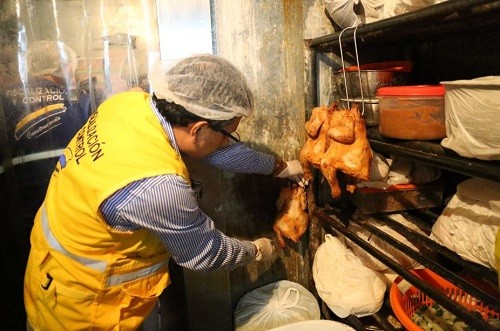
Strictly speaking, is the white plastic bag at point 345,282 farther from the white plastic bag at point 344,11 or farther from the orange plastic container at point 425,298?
the white plastic bag at point 344,11

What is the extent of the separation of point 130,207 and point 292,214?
3.52 ft

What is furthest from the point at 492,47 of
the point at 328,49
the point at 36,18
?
the point at 36,18

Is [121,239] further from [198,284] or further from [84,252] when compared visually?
[198,284]

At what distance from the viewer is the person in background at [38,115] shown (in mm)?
1766

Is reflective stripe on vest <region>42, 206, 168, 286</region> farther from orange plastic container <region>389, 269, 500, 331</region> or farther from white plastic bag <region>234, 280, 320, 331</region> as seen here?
orange plastic container <region>389, 269, 500, 331</region>

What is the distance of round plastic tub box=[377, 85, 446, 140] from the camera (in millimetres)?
1250

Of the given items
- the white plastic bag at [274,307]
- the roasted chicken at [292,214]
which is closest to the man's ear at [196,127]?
the roasted chicken at [292,214]

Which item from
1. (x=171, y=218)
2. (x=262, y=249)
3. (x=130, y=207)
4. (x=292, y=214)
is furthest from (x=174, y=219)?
(x=292, y=214)

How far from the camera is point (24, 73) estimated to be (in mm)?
1761

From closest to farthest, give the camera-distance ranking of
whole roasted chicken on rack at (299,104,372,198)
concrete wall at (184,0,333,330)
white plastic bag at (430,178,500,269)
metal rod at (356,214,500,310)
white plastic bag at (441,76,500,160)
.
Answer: white plastic bag at (441,76,500,160) → metal rod at (356,214,500,310) → white plastic bag at (430,178,500,269) → whole roasted chicken on rack at (299,104,372,198) → concrete wall at (184,0,333,330)

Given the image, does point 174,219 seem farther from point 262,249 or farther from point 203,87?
point 262,249

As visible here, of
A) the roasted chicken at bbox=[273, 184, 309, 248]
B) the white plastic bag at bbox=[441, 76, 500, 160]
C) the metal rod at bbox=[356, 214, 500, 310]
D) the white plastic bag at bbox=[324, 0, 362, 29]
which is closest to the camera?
the white plastic bag at bbox=[441, 76, 500, 160]

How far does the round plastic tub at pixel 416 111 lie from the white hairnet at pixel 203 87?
60 cm

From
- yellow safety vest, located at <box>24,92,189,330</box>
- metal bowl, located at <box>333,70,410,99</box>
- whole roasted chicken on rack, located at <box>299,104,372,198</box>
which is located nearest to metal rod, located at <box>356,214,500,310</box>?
whole roasted chicken on rack, located at <box>299,104,372,198</box>
